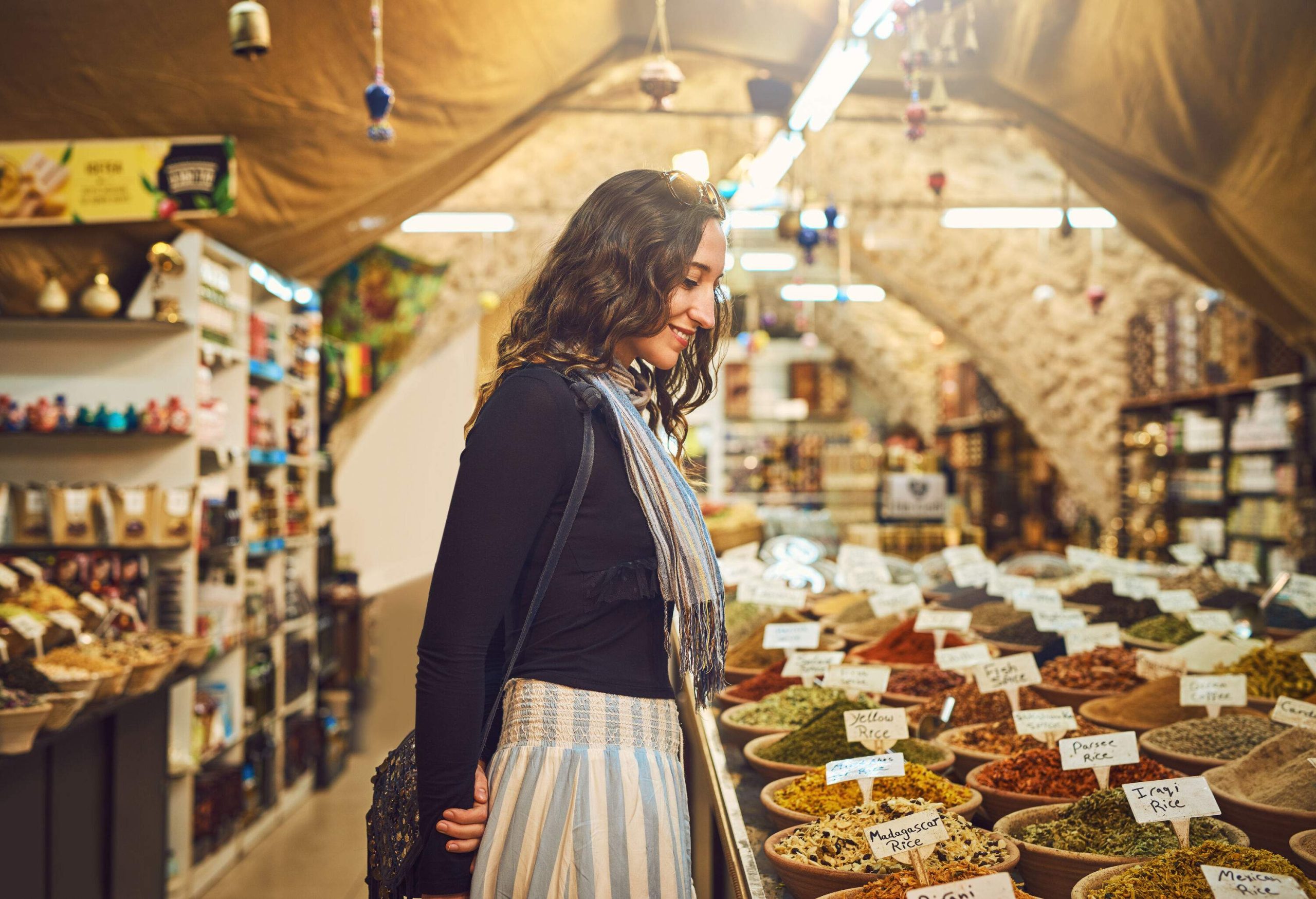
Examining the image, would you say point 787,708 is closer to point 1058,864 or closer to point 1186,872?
point 1058,864

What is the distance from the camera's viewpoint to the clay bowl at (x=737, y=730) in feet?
7.74

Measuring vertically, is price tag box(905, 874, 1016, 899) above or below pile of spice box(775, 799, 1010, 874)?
above

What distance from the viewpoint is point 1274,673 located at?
263cm

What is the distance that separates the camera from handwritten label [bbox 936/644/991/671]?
2561 mm

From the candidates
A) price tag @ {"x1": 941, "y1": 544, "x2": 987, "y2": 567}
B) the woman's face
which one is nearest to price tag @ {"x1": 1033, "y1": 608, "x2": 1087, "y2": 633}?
price tag @ {"x1": 941, "y1": 544, "x2": 987, "y2": 567}

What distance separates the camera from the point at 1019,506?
1126cm

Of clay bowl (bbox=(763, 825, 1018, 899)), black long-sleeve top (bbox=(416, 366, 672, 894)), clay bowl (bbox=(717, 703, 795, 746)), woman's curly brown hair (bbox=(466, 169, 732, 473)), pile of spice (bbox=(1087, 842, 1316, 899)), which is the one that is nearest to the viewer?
black long-sleeve top (bbox=(416, 366, 672, 894))

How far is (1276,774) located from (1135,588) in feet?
7.62

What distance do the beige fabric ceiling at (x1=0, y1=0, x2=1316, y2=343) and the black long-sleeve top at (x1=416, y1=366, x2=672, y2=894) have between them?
Result: 2.55m

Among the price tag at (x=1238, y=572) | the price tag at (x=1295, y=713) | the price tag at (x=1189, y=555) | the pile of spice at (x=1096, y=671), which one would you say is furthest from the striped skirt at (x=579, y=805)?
the price tag at (x=1189, y=555)

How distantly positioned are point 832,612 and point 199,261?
2708mm

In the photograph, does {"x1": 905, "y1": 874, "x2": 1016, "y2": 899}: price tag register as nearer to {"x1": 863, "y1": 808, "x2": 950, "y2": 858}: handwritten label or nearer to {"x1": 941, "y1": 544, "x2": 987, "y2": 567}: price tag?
{"x1": 863, "y1": 808, "x2": 950, "y2": 858}: handwritten label

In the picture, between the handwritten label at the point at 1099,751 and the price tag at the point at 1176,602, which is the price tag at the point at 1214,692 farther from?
the price tag at the point at 1176,602

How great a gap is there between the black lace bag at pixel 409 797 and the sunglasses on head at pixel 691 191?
0.28 meters
